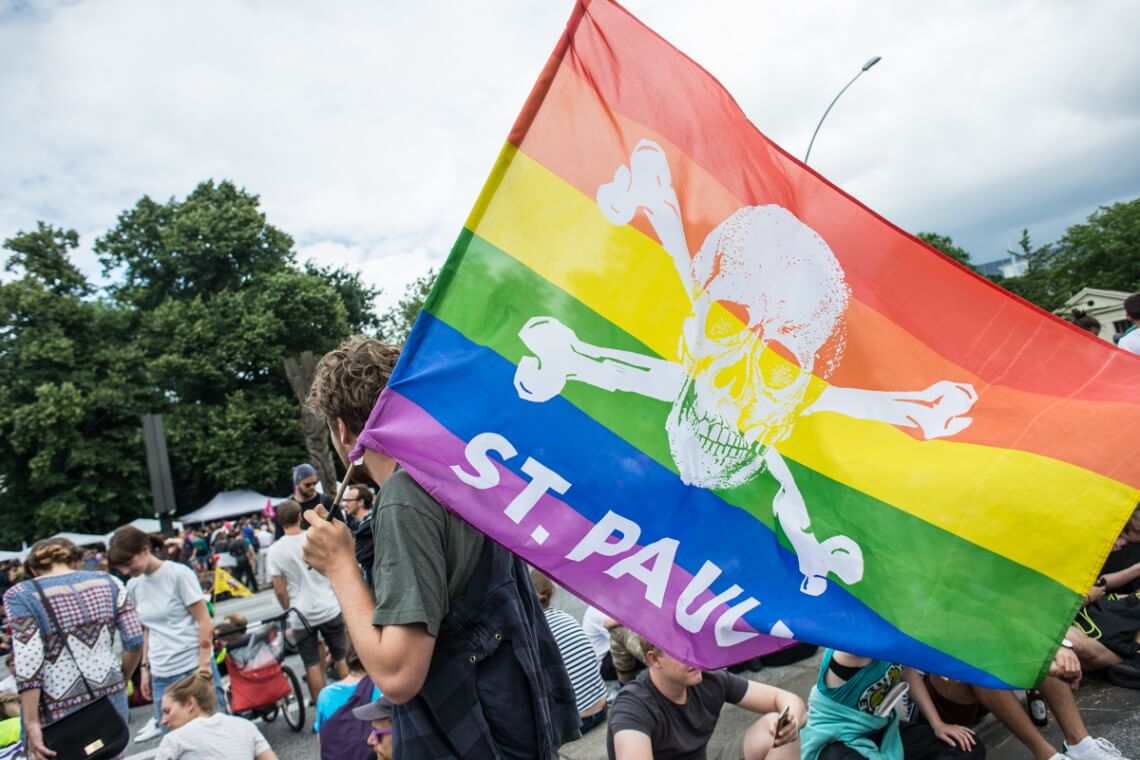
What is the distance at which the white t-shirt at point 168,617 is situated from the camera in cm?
512

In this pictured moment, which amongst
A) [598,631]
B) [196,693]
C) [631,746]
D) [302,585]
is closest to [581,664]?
[598,631]

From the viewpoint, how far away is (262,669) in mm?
6230

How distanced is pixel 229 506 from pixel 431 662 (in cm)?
A: 2976

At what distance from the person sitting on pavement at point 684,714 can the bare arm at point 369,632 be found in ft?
4.90

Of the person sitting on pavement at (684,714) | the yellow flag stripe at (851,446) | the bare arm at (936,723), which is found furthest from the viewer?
the bare arm at (936,723)

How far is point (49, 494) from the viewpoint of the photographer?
1150 inches

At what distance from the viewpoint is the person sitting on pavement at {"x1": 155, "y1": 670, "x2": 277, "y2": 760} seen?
395 centimetres

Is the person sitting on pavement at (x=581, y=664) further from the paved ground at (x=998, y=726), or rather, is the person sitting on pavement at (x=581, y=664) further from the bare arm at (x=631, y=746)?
the bare arm at (x=631, y=746)

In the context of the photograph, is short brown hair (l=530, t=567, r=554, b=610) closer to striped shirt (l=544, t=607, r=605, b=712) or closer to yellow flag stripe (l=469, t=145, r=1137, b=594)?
striped shirt (l=544, t=607, r=605, b=712)

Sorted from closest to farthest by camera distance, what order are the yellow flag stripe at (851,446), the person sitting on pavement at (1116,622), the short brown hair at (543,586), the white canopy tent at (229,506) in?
the yellow flag stripe at (851,446)
the person sitting on pavement at (1116,622)
the short brown hair at (543,586)
the white canopy tent at (229,506)

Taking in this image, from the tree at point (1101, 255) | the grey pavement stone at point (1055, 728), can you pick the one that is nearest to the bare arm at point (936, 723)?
the grey pavement stone at point (1055, 728)

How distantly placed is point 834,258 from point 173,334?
112 feet

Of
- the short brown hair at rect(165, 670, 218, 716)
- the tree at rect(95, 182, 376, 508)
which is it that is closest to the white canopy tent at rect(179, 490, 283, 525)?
the tree at rect(95, 182, 376, 508)

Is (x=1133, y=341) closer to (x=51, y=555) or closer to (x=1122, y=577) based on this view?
(x=1122, y=577)
